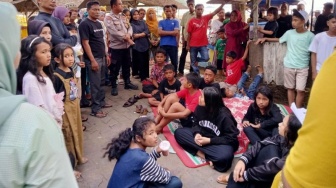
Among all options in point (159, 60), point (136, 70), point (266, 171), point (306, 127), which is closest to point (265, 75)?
point (159, 60)

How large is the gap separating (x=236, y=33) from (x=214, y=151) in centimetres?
402

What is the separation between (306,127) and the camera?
0.90 m

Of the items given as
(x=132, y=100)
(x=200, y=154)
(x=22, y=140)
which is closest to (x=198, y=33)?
(x=132, y=100)

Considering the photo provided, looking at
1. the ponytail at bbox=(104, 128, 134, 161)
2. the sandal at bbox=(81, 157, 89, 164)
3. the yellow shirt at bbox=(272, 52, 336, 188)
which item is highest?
the yellow shirt at bbox=(272, 52, 336, 188)

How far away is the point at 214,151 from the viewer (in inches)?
137

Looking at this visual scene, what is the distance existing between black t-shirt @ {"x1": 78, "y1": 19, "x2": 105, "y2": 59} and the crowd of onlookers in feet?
0.05

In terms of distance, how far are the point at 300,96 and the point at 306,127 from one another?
4299mm

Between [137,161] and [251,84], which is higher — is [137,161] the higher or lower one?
the lower one

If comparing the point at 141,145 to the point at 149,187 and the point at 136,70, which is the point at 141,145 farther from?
the point at 136,70

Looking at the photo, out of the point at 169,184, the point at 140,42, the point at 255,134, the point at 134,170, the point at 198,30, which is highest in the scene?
the point at 198,30

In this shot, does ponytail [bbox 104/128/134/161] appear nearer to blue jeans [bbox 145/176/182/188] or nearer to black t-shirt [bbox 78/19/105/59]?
blue jeans [bbox 145/176/182/188]

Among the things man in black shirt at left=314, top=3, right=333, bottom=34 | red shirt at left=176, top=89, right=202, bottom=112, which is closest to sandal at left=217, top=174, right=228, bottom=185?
red shirt at left=176, top=89, right=202, bottom=112

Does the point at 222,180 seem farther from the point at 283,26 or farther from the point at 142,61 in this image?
the point at 283,26

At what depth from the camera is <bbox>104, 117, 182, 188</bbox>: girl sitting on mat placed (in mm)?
2434
